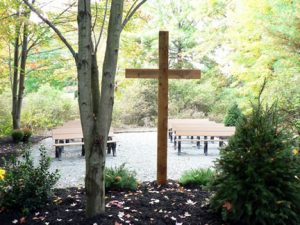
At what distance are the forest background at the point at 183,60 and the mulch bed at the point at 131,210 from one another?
2.38 meters

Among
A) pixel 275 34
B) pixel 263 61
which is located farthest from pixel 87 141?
pixel 263 61

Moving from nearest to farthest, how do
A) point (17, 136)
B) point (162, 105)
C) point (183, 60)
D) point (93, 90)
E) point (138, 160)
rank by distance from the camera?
point (93, 90) → point (162, 105) → point (138, 160) → point (17, 136) → point (183, 60)

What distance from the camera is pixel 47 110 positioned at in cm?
1370

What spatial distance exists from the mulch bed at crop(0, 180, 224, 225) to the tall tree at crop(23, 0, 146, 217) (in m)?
0.24

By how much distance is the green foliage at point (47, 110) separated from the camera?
1282 cm

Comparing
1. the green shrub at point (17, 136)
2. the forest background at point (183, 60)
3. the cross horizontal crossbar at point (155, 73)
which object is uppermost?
the forest background at point (183, 60)

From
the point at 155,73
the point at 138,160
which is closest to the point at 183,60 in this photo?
the point at 138,160

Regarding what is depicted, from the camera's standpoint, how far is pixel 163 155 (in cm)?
461

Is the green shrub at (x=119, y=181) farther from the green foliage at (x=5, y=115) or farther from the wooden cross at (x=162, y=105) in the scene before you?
the green foliage at (x=5, y=115)

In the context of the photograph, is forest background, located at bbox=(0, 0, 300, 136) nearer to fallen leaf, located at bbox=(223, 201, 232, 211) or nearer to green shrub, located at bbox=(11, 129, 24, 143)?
green shrub, located at bbox=(11, 129, 24, 143)

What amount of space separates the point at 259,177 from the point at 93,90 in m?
1.75

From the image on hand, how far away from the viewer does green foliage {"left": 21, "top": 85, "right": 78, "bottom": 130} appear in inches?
505

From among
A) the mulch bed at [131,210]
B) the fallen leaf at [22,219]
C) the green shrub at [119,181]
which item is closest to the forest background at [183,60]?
the mulch bed at [131,210]

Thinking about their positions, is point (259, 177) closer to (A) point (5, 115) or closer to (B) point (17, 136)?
(B) point (17, 136)
